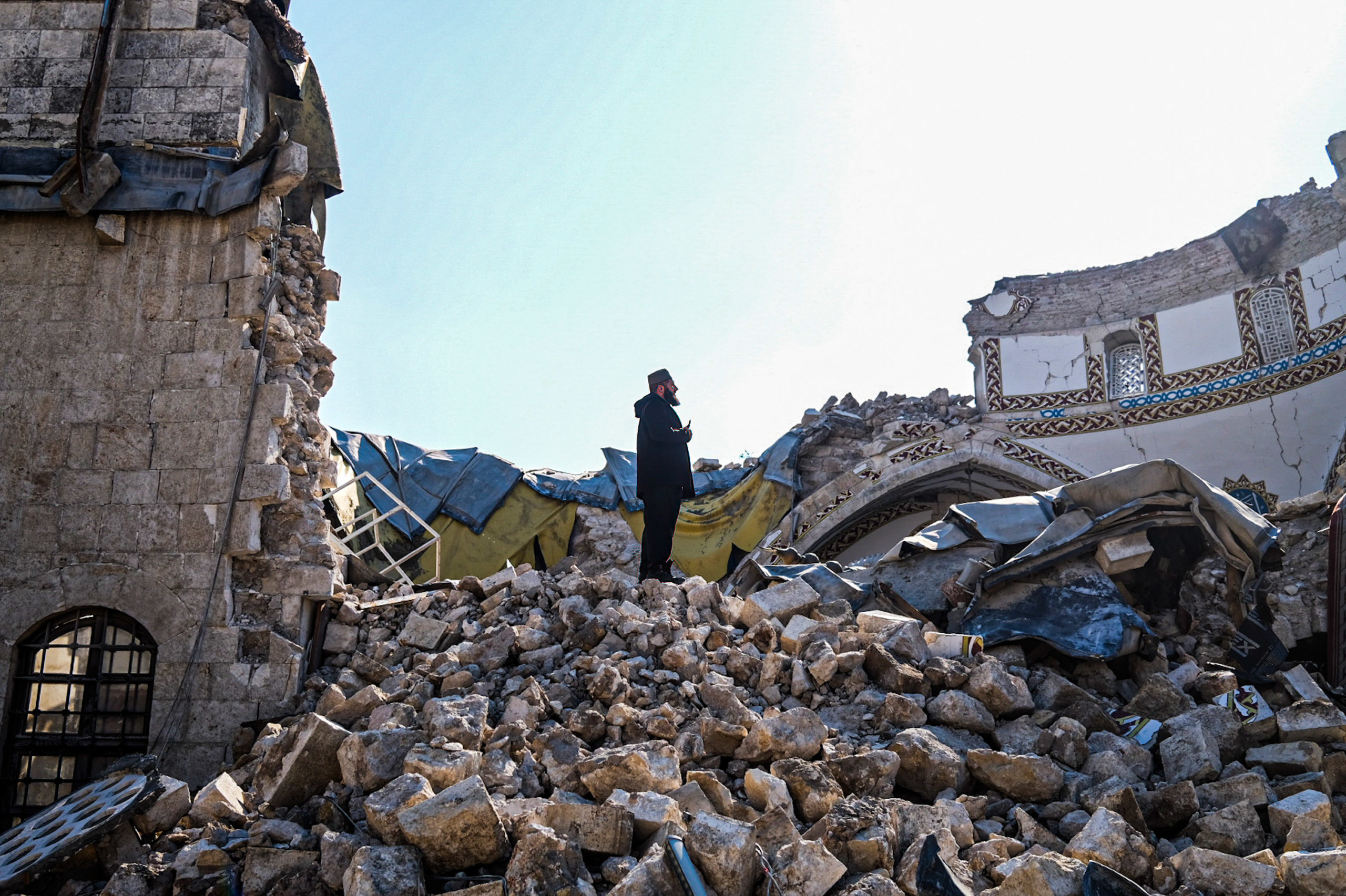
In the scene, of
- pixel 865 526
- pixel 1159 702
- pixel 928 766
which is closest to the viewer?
pixel 928 766

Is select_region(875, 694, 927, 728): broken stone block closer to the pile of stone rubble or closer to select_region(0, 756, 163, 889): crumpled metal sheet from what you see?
the pile of stone rubble

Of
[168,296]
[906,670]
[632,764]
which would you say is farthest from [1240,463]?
[168,296]

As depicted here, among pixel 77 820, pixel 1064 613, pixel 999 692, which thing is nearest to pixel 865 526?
pixel 1064 613

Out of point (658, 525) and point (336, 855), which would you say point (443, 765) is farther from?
point (658, 525)

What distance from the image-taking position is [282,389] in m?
5.88

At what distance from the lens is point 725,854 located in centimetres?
309

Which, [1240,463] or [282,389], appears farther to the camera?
[1240,463]

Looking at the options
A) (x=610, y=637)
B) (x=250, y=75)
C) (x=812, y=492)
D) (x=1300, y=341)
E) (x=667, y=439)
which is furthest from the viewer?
(x=812, y=492)

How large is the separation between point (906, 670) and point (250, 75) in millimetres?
5292

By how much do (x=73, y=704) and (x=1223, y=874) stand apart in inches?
219

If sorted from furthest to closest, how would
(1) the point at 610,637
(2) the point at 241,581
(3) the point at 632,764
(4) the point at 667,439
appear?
(4) the point at 667,439 → (2) the point at 241,581 → (1) the point at 610,637 → (3) the point at 632,764

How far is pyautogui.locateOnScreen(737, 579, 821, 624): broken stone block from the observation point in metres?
5.67

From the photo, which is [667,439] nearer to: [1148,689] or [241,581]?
[241,581]

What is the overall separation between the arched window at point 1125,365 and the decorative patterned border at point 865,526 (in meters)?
2.84
